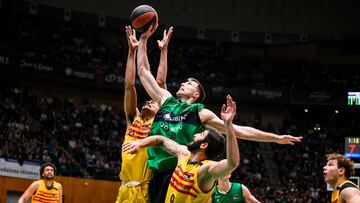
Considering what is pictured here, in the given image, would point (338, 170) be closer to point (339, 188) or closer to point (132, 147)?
point (339, 188)

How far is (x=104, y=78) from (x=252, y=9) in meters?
10.1

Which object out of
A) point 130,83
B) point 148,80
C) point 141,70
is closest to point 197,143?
point 148,80

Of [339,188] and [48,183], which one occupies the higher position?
[339,188]

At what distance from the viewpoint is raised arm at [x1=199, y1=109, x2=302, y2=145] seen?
612 cm

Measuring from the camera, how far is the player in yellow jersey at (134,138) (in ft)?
22.4

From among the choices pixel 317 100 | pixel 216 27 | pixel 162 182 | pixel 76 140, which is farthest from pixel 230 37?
pixel 162 182

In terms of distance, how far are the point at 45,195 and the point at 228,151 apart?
763 centimetres

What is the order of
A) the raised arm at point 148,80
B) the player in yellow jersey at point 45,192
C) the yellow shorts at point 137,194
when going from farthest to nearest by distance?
the player in yellow jersey at point 45,192 → the raised arm at point 148,80 → the yellow shorts at point 137,194

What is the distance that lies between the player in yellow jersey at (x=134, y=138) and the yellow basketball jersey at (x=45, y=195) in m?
5.05

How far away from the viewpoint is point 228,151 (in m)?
5.06

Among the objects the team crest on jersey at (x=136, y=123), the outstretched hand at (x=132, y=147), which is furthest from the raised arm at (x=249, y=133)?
the outstretched hand at (x=132, y=147)

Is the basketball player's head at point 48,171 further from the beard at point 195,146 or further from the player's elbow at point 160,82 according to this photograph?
the beard at point 195,146

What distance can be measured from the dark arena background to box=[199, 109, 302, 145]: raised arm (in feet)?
48.9

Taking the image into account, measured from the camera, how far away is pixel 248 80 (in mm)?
31859
